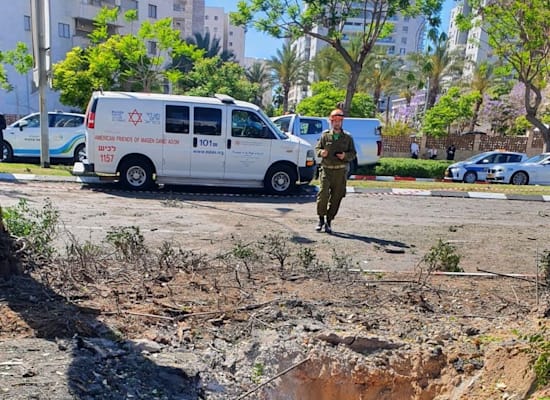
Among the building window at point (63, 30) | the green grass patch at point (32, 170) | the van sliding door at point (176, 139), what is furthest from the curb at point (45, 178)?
the building window at point (63, 30)

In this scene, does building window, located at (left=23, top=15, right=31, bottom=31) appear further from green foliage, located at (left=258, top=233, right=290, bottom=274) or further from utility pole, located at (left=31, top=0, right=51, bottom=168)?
green foliage, located at (left=258, top=233, right=290, bottom=274)

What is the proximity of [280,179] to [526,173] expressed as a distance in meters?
11.3

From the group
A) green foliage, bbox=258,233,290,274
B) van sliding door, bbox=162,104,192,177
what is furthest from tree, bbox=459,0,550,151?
green foliage, bbox=258,233,290,274

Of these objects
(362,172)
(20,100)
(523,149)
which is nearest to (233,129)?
(362,172)

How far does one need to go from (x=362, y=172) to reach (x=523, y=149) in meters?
16.0

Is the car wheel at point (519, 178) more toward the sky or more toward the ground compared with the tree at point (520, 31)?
more toward the ground

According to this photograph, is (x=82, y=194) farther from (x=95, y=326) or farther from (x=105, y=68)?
(x=105, y=68)

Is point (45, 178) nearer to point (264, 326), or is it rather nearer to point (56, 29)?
point (264, 326)

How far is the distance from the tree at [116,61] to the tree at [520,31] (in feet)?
42.0

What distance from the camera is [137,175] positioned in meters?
10.9

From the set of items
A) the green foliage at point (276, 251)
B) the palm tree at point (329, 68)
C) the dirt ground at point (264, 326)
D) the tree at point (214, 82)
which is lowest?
the dirt ground at point (264, 326)

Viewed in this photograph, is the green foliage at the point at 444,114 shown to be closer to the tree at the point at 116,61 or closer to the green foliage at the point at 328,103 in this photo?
the green foliage at the point at 328,103

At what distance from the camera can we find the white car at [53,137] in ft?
49.1

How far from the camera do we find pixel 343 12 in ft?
66.1
